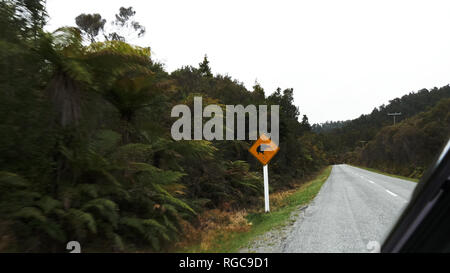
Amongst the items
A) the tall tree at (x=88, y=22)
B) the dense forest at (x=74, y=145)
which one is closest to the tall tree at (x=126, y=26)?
the tall tree at (x=88, y=22)

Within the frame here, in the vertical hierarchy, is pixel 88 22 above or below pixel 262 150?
above

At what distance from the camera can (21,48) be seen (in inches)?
138

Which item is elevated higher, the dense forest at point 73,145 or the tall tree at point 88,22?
the tall tree at point 88,22

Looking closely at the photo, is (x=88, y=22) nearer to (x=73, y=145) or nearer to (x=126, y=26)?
(x=126, y=26)

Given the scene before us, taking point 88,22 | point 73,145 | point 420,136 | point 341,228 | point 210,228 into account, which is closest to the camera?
point 73,145

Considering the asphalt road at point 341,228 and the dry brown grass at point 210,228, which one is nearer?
the asphalt road at point 341,228

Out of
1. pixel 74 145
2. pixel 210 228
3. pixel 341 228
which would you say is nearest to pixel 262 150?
pixel 210 228

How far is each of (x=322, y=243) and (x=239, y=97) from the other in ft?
39.2

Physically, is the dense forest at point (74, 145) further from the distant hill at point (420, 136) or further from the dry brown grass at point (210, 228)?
the distant hill at point (420, 136)

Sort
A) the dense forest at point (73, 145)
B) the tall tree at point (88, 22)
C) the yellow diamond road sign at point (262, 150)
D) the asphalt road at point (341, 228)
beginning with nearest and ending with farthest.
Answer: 1. the dense forest at point (73, 145)
2. the asphalt road at point (341, 228)
3. the yellow diamond road sign at point (262, 150)
4. the tall tree at point (88, 22)

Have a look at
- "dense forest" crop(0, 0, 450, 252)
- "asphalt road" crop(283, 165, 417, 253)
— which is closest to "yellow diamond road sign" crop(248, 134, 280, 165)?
"asphalt road" crop(283, 165, 417, 253)

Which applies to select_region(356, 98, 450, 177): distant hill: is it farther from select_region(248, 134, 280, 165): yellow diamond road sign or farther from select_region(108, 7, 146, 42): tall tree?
select_region(108, 7, 146, 42): tall tree

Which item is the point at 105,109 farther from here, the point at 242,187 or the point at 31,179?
the point at 242,187
